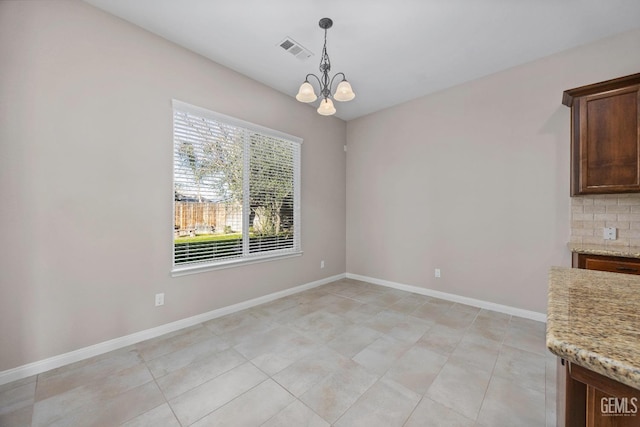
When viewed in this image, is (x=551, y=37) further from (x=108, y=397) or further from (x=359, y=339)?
(x=108, y=397)

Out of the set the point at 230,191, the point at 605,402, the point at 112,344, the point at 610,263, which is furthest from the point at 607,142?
the point at 112,344

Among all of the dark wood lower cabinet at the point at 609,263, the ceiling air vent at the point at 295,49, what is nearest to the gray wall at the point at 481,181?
the dark wood lower cabinet at the point at 609,263

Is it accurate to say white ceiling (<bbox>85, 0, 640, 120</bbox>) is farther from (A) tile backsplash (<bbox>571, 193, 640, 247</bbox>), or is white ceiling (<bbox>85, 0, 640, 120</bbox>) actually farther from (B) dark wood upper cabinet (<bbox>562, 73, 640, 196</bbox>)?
(A) tile backsplash (<bbox>571, 193, 640, 247</bbox>)

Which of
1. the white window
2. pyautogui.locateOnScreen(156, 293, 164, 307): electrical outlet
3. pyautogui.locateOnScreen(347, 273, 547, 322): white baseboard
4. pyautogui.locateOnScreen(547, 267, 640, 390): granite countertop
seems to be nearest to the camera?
pyautogui.locateOnScreen(547, 267, 640, 390): granite countertop

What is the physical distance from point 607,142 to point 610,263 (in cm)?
110

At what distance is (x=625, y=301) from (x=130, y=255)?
3228 millimetres

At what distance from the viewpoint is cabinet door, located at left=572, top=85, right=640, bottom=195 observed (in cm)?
229

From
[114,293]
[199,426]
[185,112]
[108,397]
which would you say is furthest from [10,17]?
[199,426]

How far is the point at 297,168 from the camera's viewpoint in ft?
13.3

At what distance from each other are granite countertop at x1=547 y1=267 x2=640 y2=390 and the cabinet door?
6.04 feet

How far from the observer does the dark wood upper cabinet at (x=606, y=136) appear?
229 centimetres

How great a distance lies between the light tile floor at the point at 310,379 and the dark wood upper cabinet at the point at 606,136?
1601 mm

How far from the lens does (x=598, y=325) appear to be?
70 cm

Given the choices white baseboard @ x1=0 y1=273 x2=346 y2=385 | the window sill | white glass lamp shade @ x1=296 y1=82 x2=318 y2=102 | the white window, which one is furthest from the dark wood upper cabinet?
white baseboard @ x1=0 y1=273 x2=346 y2=385
